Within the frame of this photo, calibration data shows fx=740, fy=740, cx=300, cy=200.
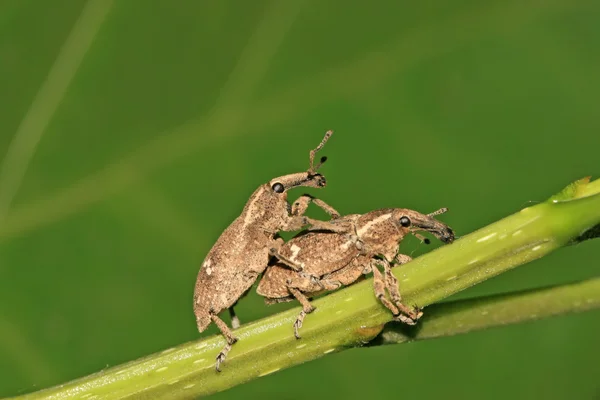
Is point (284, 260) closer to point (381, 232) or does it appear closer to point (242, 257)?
point (242, 257)

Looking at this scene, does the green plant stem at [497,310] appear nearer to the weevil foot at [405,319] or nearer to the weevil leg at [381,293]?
the weevil foot at [405,319]

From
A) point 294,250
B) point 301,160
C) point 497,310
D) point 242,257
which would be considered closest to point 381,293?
point 497,310

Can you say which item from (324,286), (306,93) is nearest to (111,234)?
(306,93)

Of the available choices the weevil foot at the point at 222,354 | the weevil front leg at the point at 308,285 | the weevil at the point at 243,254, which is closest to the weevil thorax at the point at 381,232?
the weevil front leg at the point at 308,285

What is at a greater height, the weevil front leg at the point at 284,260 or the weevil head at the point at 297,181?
the weevil head at the point at 297,181

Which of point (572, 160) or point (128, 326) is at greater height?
point (572, 160)

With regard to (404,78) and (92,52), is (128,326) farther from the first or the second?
(404,78)

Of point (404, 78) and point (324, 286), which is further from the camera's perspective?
point (404, 78)
